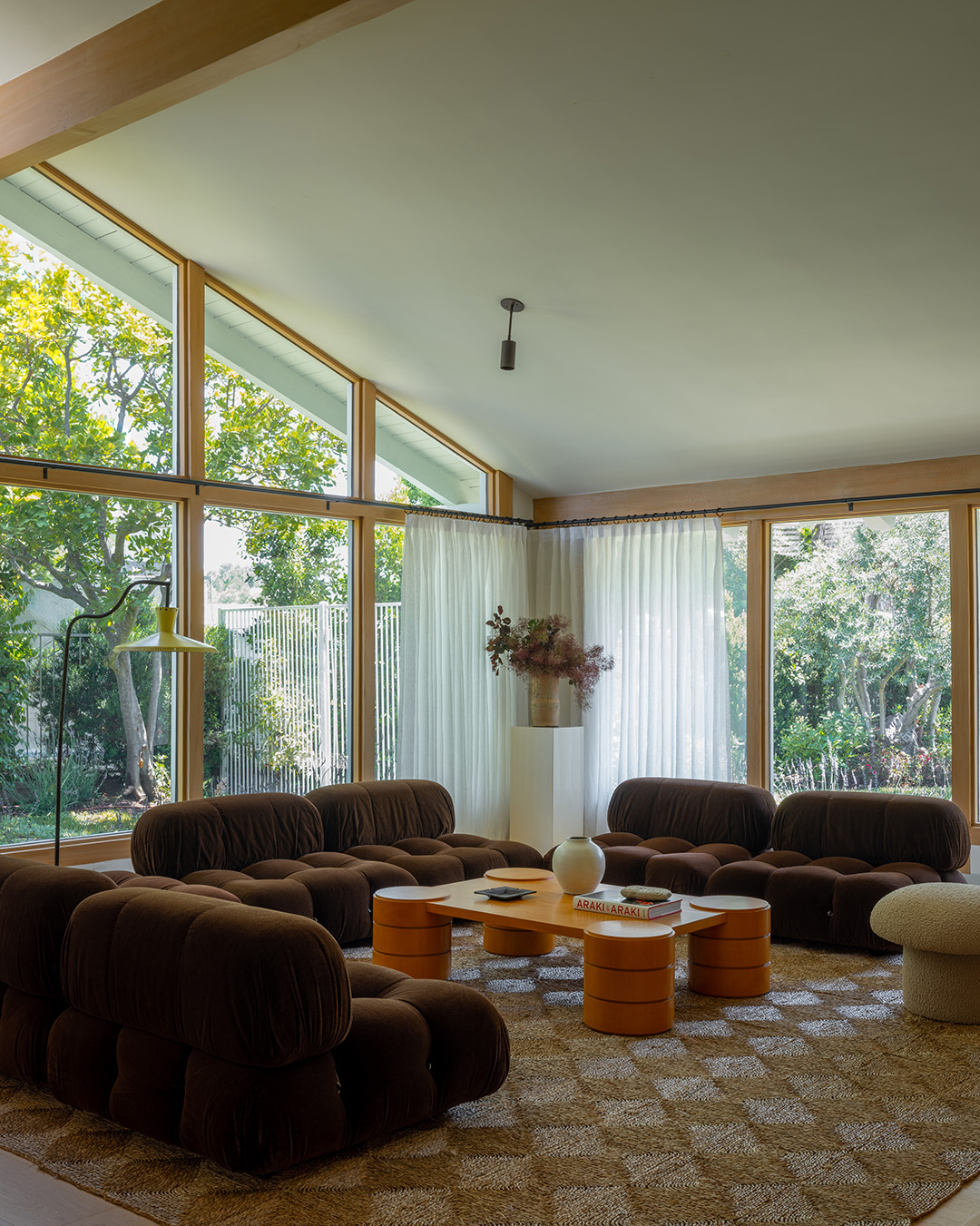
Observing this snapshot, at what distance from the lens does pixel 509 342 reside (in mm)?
5758

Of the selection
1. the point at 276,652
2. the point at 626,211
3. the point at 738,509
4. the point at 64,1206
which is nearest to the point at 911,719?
the point at 738,509

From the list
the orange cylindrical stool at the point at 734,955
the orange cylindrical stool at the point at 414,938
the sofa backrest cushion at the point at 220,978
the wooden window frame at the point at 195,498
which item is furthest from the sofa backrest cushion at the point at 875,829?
the sofa backrest cushion at the point at 220,978

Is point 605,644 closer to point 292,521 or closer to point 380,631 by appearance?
point 380,631

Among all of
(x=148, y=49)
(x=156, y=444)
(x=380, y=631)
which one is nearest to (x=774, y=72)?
(x=148, y=49)

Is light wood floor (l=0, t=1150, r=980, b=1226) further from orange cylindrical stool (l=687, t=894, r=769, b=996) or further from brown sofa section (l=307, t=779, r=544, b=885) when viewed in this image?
brown sofa section (l=307, t=779, r=544, b=885)

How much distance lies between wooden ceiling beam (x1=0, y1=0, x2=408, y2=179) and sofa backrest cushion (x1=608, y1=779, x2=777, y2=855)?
421cm

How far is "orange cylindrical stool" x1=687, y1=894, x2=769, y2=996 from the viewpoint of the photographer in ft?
14.5

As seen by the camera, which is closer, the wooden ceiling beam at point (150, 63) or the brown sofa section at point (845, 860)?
the wooden ceiling beam at point (150, 63)

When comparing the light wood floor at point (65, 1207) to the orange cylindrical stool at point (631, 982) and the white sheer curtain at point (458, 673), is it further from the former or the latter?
the white sheer curtain at point (458, 673)

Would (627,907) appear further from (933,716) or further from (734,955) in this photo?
(933,716)

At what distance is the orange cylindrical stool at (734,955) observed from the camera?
4.41m

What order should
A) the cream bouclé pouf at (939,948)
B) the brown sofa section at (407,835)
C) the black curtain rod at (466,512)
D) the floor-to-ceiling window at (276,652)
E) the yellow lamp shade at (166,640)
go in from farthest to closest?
the floor-to-ceiling window at (276,652), the black curtain rod at (466,512), the brown sofa section at (407,835), the yellow lamp shade at (166,640), the cream bouclé pouf at (939,948)

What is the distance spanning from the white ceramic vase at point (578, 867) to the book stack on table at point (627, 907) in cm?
8

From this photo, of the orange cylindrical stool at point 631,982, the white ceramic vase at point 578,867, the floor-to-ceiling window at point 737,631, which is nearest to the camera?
the orange cylindrical stool at point 631,982
